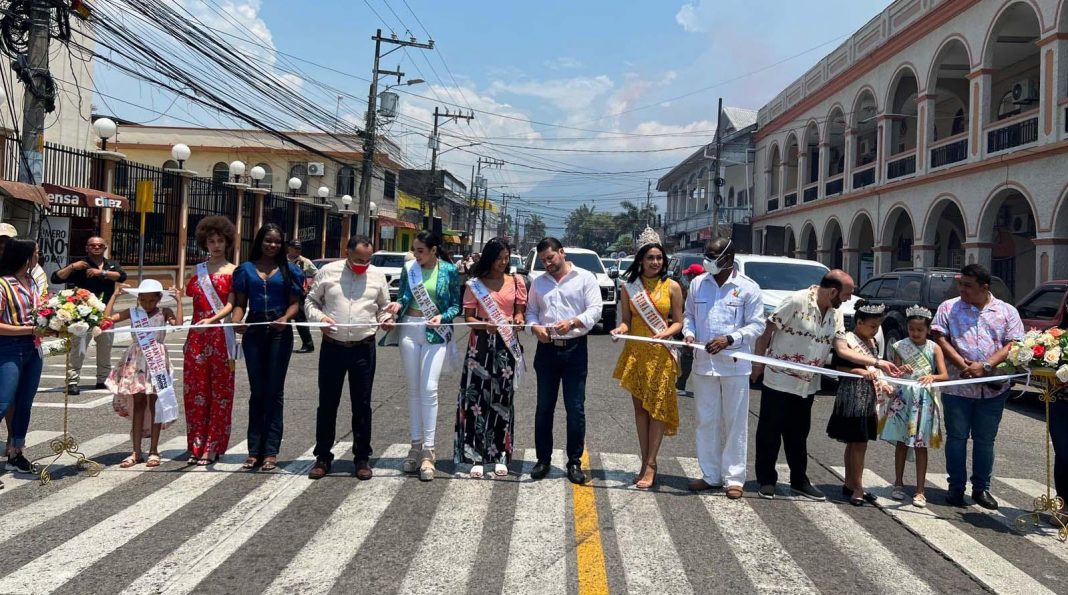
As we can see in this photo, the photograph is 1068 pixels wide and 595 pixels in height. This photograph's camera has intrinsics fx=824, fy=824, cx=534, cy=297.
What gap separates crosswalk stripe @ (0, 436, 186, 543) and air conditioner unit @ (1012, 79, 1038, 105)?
21643 millimetres

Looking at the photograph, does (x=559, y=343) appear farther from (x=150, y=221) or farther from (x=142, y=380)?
(x=150, y=221)

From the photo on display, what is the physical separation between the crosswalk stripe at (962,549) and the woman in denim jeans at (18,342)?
6354 millimetres

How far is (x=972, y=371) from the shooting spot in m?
5.95

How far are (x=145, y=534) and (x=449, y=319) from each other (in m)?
2.60

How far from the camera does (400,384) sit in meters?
11.1

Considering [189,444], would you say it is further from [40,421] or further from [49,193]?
[49,193]

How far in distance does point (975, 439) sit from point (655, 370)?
2447 mm

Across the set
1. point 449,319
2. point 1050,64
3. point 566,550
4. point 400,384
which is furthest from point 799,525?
point 1050,64

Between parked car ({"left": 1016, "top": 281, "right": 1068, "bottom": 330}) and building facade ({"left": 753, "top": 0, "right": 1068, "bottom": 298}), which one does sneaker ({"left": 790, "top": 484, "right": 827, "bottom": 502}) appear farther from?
building facade ({"left": 753, "top": 0, "right": 1068, "bottom": 298})

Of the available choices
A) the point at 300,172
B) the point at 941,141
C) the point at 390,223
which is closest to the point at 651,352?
the point at 941,141

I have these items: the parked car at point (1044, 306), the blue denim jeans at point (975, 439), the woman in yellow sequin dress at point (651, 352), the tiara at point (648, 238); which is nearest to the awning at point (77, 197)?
the tiara at point (648, 238)

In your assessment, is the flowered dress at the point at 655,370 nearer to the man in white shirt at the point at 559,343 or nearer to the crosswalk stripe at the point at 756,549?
the man in white shirt at the point at 559,343

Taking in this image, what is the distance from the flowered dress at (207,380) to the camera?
6.40m

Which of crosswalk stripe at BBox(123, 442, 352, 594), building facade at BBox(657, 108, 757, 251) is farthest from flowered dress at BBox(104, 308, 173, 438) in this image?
building facade at BBox(657, 108, 757, 251)
